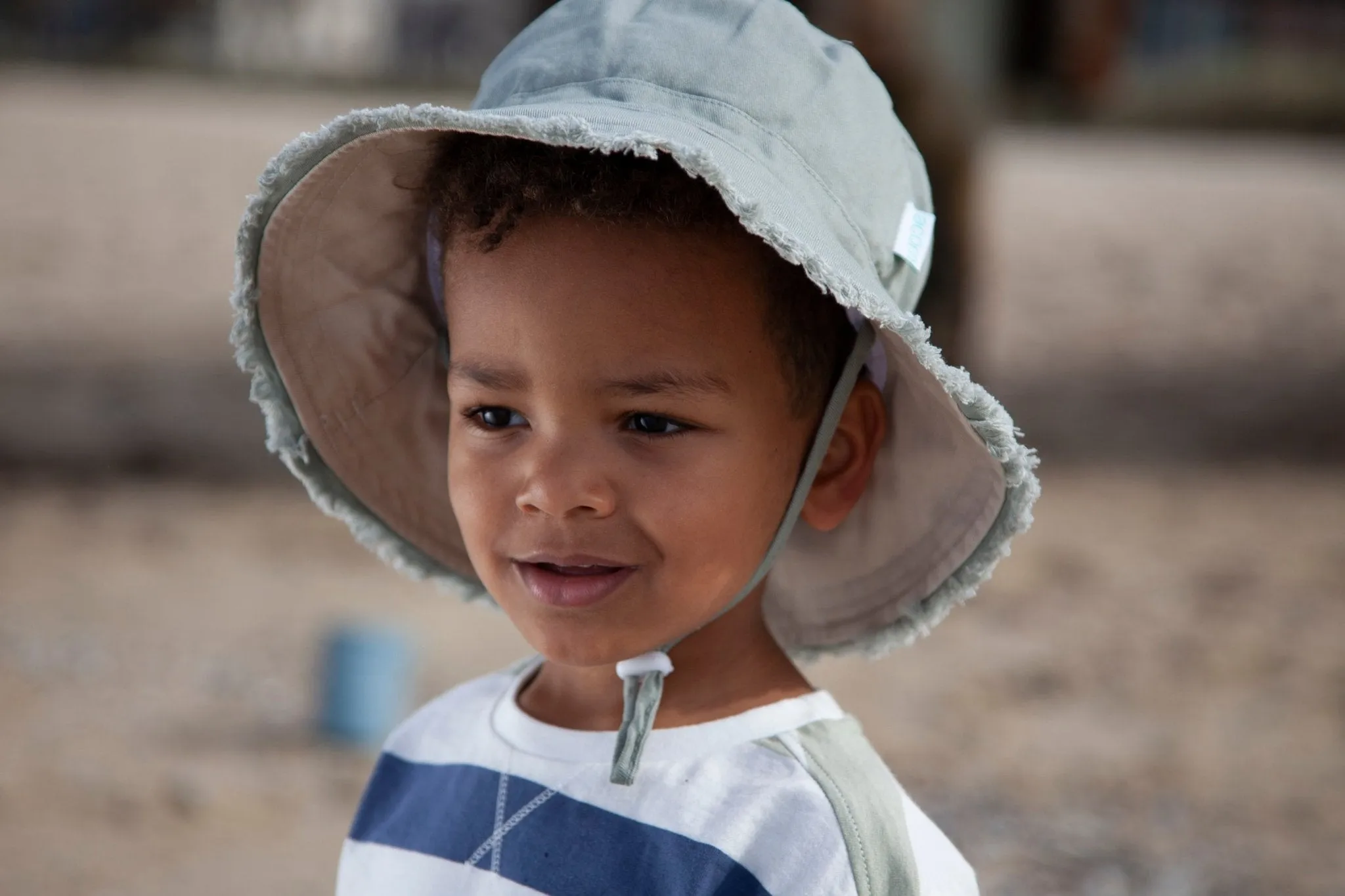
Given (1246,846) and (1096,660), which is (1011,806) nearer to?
(1246,846)

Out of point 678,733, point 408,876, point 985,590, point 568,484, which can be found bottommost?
point 985,590

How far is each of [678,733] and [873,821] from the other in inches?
8.5

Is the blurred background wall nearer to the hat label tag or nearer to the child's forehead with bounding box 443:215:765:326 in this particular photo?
the hat label tag

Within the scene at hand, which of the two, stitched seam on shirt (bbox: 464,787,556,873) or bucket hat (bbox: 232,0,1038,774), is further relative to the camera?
stitched seam on shirt (bbox: 464,787,556,873)

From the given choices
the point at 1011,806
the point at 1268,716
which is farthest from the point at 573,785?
the point at 1268,716

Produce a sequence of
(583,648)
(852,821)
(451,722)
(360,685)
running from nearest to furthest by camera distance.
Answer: (852,821) < (583,648) < (451,722) < (360,685)

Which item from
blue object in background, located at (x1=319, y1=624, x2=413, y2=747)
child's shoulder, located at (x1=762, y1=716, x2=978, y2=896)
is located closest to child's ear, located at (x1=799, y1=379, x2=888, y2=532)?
child's shoulder, located at (x1=762, y1=716, x2=978, y2=896)

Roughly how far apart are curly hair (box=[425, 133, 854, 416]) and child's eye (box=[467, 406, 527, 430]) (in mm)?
162

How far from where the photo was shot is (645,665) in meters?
1.57

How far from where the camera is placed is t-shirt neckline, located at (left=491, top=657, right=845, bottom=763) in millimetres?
1533

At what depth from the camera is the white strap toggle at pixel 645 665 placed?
5.15 ft

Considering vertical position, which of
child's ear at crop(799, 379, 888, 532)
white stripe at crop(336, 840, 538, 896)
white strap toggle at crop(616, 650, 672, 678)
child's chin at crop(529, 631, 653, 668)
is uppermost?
child's ear at crop(799, 379, 888, 532)

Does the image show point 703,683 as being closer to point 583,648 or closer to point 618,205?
point 583,648

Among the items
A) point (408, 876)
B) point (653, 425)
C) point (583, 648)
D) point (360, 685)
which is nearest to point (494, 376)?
point (653, 425)
